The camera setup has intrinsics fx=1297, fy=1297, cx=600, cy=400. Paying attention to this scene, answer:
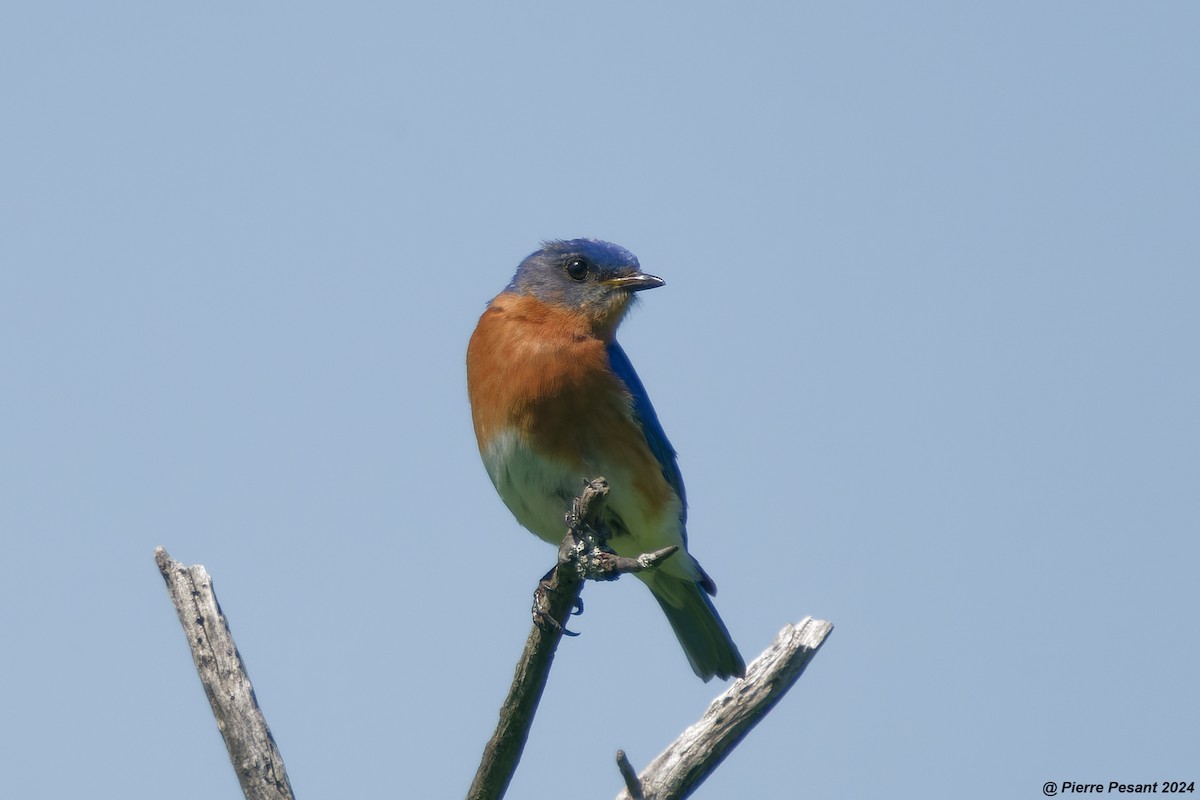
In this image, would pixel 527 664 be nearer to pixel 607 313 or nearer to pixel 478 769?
pixel 478 769

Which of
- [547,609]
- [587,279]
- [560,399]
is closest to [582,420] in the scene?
[560,399]

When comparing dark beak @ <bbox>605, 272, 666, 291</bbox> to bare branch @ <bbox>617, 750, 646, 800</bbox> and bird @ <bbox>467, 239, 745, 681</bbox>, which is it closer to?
bird @ <bbox>467, 239, 745, 681</bbox>

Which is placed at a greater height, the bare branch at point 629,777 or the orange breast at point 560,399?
the orange breast at point 560,399

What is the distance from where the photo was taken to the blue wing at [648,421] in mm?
8617

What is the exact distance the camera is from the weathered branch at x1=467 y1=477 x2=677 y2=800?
6516 millimetres

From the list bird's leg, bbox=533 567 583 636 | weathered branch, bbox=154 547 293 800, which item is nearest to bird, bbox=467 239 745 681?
bird's leg, bbox=533 567 583 636

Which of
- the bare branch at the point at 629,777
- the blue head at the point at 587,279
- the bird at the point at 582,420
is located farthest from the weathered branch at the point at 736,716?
the blue head at the point at 587,279

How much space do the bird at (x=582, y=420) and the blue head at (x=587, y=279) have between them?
10 mm

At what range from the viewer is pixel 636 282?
928 cm

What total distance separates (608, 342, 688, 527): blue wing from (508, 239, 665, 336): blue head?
28 cm

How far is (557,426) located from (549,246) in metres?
1.99

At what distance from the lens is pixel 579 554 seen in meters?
6.55

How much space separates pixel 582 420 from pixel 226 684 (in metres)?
2.76

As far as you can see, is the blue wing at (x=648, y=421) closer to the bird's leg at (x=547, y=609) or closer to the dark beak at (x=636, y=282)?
the dark beak at (x=636, y=282)
